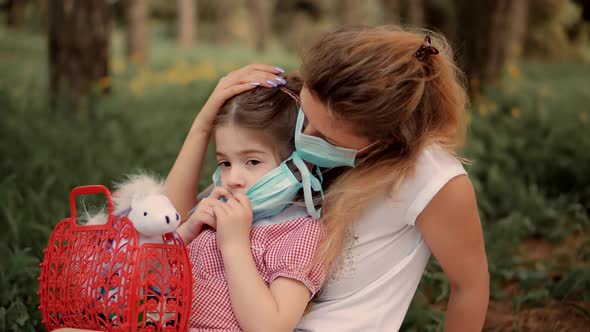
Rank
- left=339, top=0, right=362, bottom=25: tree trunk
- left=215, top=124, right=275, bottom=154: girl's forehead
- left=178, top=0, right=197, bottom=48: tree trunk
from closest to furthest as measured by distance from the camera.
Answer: left=215, top=124, right=275, bottom=154: girl's forehead < left=339, top=0, right=362, bottom=25: tree trunk < left=178, top=0, right=197, bottom=48: tree trunk

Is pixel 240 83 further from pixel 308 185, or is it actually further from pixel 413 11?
pixel 413 11

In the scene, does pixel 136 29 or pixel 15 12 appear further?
pixel 15 12

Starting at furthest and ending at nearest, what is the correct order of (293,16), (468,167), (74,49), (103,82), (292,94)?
(293,16), (103,82), (74,49), (468,167), (292,94)

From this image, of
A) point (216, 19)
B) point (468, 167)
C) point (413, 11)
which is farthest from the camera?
point (216, 19)

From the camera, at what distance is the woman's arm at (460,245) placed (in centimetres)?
180

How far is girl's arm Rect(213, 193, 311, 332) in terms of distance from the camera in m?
1.68

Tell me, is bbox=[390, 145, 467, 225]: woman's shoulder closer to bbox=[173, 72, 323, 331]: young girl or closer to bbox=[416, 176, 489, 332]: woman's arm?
bbox=[416, 176, 489, 332]: woman's arm

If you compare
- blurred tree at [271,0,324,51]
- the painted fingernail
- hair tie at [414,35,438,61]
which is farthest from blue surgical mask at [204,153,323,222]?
blurred tree at [271,0,324,51]

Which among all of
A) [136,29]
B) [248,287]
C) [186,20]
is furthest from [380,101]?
[186,20]

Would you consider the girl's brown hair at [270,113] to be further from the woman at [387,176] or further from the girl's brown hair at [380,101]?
the girl's brown hair at [380,101]

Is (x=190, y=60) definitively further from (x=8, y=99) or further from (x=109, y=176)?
(x=109, y=176)

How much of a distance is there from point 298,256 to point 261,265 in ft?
0.38

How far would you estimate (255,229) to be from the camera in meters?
1.90

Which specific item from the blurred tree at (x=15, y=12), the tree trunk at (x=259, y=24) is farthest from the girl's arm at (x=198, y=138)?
the blurred tree at (x=15, y=12)
